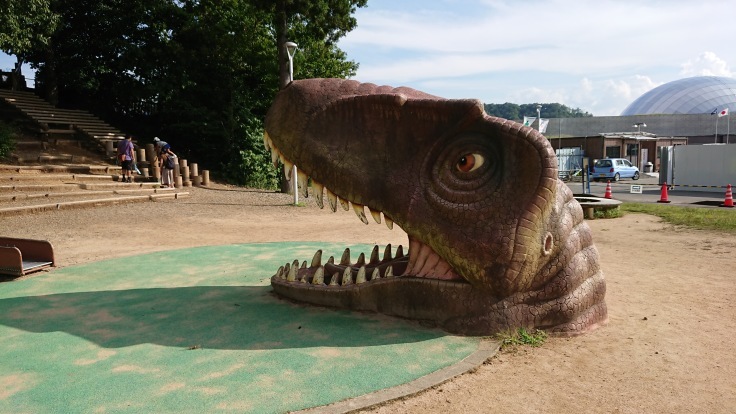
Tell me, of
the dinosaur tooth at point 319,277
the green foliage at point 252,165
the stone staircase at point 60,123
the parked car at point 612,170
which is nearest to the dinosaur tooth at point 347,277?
the dinosaur tooth at point 319,277

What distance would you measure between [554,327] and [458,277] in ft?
2.95

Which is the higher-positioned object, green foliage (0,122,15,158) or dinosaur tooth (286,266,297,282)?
green foliage (0,122,15,158)

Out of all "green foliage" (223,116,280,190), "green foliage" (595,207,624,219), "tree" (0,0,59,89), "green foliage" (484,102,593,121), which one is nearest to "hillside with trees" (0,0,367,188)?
"green foliage" (223,116,280,190)

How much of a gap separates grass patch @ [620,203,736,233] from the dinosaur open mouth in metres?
9.71

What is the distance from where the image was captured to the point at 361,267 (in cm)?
467

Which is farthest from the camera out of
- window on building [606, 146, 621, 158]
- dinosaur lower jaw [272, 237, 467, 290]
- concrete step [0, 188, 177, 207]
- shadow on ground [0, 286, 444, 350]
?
window on building [606, 146, 621, 158]

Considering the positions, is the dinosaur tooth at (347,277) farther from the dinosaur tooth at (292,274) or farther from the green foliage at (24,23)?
the green foliage at (24,23)

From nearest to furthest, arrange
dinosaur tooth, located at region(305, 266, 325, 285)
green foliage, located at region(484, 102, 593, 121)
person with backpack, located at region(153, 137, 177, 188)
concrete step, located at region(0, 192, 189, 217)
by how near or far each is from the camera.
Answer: dinosaur tooth, located at region(305, 266, 325, 285) < concrete step, located at region(0, 192, 189, 217) < person with backpack, located at region(153, 137, 177, 188) < green foliage, located at region(484, 102, 593, 121)

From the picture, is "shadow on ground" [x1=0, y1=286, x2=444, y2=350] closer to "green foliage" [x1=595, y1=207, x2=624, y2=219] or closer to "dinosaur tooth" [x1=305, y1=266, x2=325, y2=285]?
"dinosaur tooth" [x1=305, y1=266, x2=325, y2=285]

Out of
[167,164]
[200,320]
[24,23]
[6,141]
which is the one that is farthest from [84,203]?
[200,320]

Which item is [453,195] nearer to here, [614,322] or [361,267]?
[361,267]

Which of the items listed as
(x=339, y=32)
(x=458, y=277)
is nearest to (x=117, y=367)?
(x=458, y=277)

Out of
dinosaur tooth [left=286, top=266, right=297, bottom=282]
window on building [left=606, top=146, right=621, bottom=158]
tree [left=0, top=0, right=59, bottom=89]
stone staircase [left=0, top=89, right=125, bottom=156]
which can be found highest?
tree [left=0, top=0, right=59, bottom=89]

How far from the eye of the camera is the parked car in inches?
1337
